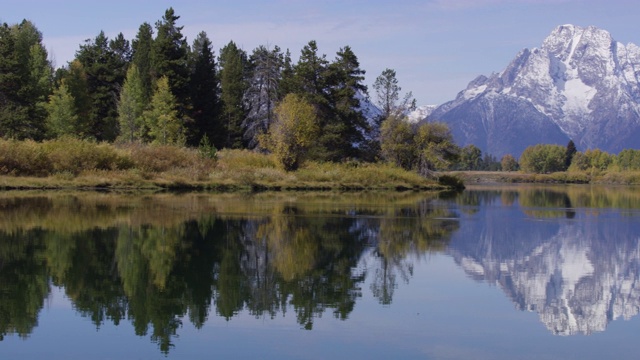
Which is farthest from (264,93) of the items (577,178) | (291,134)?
(577,178)

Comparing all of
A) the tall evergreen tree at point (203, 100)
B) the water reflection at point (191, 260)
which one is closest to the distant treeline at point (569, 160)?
the tall evergreen tree at point (203, 100)

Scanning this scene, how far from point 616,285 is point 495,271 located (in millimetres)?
2934

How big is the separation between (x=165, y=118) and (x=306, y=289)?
51.3 m

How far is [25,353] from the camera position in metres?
10.7

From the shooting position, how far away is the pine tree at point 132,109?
230 feet

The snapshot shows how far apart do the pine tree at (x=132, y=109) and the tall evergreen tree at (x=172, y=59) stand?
9.80 feet

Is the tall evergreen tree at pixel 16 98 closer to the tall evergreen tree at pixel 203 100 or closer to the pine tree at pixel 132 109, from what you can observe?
the pine tree at pixel 132 109

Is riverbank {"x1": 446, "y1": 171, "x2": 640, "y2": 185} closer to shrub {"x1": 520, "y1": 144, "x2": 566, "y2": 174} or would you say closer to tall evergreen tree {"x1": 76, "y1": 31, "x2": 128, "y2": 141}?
shrub {"x1": 520, "y1": 144, "x2": 566, "y2": 174}

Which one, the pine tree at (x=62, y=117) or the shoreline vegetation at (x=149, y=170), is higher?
the pine tree at (x=62, y=117)

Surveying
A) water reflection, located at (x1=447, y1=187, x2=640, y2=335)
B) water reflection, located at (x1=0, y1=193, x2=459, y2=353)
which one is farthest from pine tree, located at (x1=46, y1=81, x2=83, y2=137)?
water reflection, located at (x1=447, y1=187, x2=640, y2=335)

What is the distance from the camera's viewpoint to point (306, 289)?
51.1ft

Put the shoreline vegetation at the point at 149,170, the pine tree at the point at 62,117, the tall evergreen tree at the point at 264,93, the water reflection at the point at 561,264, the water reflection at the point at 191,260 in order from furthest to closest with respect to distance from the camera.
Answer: the tall evergreen tree at the point at 264,93, the pine tree at the point at 62,117, the shoreline vegetation at the point at 149,170, the water reflection at the point at 561,264, the water reflection at the point at 191,260

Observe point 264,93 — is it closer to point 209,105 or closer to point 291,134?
point 209,105

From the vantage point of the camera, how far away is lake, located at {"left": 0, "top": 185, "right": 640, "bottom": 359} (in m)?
11.6
